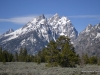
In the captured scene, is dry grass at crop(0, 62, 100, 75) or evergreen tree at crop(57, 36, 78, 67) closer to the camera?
dry grass at crop(0, 62, 100, 75)

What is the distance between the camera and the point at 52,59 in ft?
231

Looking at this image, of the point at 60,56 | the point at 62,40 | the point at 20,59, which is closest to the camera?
the point at 60,56

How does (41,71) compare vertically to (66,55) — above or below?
below

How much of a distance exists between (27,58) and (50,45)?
85.0 m

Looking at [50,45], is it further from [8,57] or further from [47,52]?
[8,57]

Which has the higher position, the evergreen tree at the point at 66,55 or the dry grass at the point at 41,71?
the evergreen tree at the point at 66,55

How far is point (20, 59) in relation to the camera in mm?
165500

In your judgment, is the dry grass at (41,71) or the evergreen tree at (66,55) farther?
the evergreen tree at (66,55)

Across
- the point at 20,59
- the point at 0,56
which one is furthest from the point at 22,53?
the point at 0,56

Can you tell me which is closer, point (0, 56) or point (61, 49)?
point (61, 49)

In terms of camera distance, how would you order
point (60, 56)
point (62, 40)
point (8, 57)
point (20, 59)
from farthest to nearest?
point (20, 59) < point (8, 57) < point (62, 40) < point (60, 56)

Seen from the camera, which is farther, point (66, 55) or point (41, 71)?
point (66, 55)

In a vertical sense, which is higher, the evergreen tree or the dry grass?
the evergreen tree

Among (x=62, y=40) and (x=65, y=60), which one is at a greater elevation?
(x=62, y=40)
